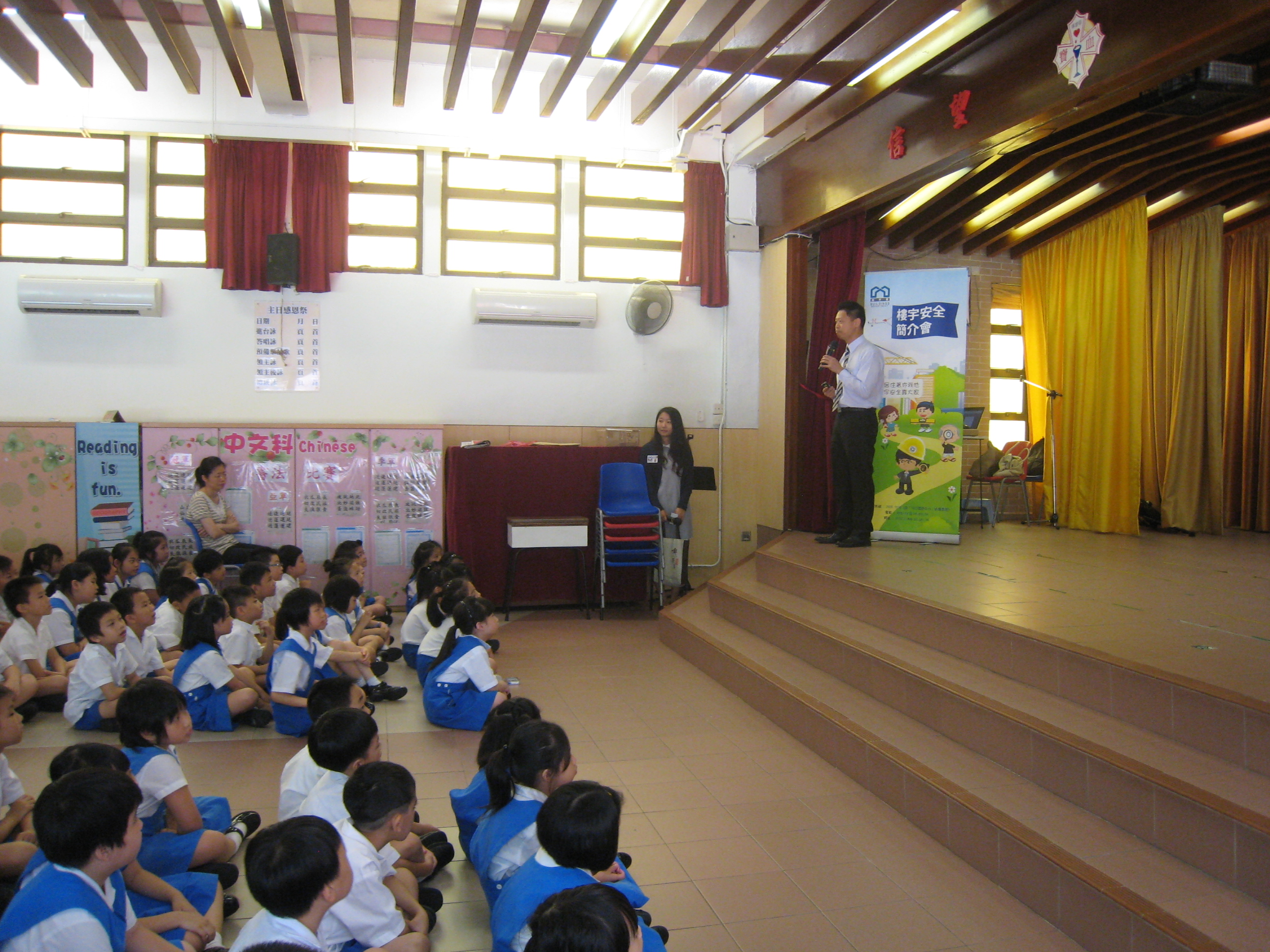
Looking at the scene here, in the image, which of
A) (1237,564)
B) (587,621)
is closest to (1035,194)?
(1237,564)

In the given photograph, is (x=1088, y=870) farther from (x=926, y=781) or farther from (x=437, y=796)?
(x=437, y=796)

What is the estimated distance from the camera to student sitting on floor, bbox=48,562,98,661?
447 cm

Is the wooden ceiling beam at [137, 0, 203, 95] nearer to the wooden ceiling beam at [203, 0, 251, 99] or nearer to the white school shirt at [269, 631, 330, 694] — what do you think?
the wooden ceiling beam at [203, 0, 251, 99]

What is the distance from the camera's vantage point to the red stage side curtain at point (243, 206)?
6664 millimetres

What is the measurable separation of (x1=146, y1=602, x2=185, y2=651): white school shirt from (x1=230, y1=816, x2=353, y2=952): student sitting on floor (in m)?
3.32

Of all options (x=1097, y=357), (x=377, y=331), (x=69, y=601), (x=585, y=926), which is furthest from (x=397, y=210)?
(x=585, y=926)

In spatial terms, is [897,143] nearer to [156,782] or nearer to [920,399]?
[920,399]

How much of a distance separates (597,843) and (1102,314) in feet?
21.7

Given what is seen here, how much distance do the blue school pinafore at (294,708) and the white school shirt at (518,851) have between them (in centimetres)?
185

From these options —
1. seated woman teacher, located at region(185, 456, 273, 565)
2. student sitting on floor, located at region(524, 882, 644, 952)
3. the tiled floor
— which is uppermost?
seated woman teacher, located at region(185, 456, 273, 565)

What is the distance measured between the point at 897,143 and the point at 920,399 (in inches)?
67.8

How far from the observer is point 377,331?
22.9ft

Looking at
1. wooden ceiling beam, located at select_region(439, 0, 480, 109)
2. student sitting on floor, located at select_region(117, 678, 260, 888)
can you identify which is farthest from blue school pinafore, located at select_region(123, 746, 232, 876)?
wooden ceiling beam, located at select_region(439, 0, 480, 109)

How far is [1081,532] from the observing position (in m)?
7.06
